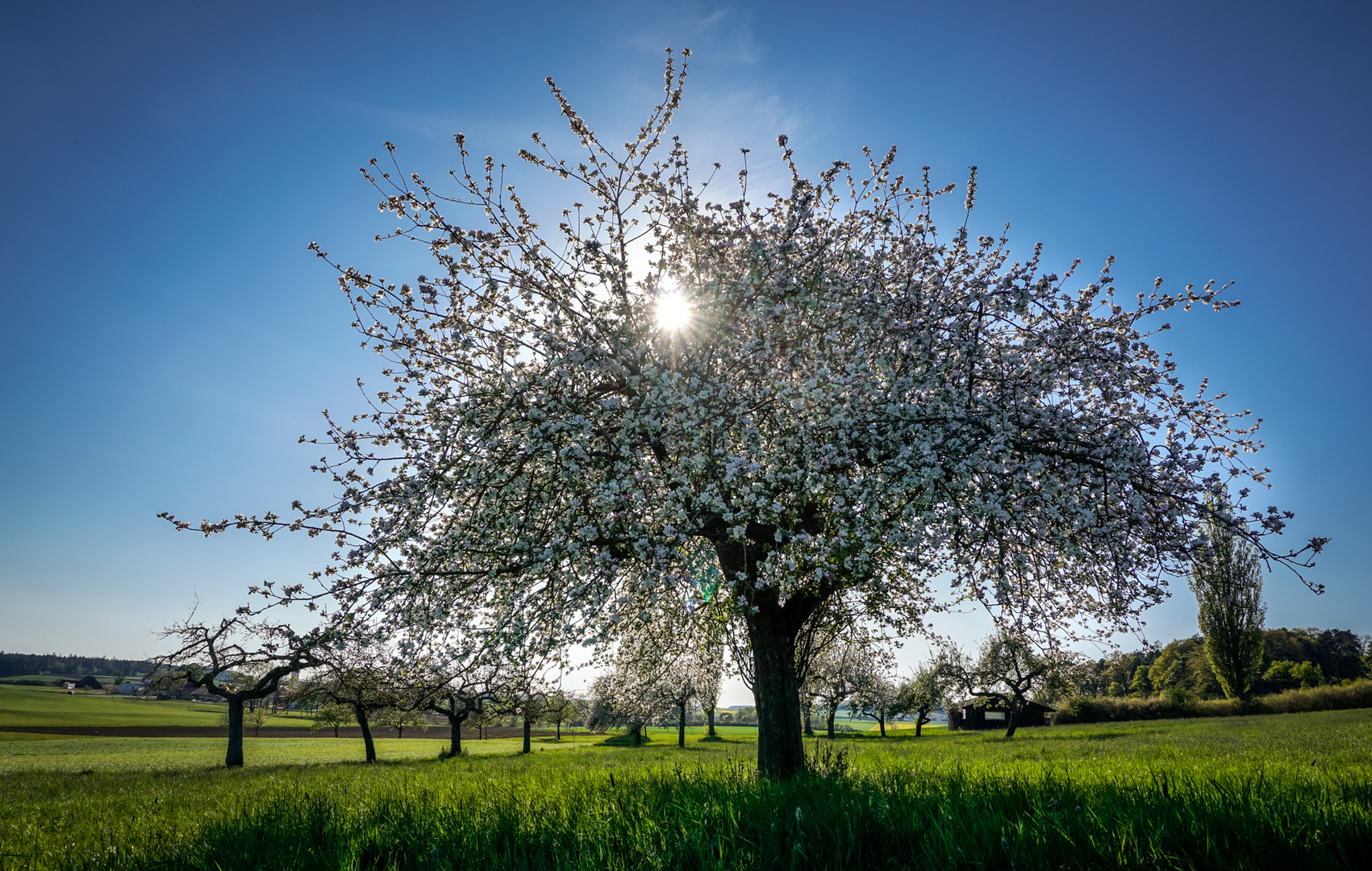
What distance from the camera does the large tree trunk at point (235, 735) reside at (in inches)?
1190

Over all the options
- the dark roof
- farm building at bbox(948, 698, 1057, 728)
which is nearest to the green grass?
the dark roof

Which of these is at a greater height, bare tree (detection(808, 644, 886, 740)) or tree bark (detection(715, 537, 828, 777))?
tree bark (detection(715, 537, 828, 777))

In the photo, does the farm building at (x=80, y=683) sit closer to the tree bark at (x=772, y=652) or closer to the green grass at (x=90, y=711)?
the green grass at (x=90, y=711)

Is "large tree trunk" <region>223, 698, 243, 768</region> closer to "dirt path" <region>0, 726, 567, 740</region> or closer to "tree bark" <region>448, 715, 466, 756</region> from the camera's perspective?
"tree bark" <region>448, 715, 466, 756</region>

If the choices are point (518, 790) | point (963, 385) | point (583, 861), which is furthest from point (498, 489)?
point (963, 385)

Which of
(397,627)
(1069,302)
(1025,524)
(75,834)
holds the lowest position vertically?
(75,834)

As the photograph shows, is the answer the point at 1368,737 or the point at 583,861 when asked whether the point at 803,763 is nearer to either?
the point at 583,861

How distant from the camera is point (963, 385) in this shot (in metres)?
10.2

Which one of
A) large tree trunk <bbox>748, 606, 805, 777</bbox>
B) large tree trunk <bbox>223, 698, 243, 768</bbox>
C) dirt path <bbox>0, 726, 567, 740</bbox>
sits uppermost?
large tree trunk <bbox>748, 606, 805, 777</bbox>

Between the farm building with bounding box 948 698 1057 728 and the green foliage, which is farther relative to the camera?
the farm building with bounding box 948 698 1057 728

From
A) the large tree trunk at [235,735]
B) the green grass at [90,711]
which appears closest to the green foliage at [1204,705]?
the large tree trunk at [235,735]

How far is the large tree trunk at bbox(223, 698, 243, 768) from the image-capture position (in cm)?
3022

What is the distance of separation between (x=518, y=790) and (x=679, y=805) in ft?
13.7

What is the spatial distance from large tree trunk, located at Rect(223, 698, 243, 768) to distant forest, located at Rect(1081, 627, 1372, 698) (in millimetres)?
70036
